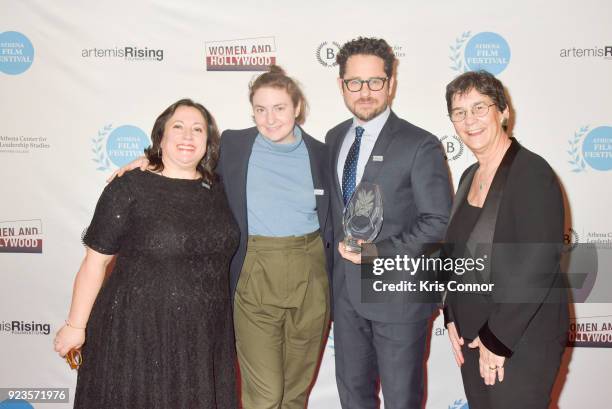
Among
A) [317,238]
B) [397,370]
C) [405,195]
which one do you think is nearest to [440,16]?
[405,195]

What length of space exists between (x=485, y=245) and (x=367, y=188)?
53cm

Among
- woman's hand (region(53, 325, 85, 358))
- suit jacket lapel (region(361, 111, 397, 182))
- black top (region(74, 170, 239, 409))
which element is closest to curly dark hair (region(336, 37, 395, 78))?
suit jacket lapel (region(361, 111, 397, 182))

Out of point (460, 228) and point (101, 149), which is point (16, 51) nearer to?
point (101, 149)

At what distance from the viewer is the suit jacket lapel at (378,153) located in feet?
6.97

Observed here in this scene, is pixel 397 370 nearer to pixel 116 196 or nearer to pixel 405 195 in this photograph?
pixel 405 195

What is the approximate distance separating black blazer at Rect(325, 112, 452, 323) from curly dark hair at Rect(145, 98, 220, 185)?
2.08 feet

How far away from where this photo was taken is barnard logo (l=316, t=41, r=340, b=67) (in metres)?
3.00

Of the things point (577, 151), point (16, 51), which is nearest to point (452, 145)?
point (577, 151)

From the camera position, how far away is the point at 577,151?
3037 mm

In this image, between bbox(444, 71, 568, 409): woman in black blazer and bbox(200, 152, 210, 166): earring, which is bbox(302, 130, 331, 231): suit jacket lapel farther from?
bbox(444, 71, 568, 409): woman in black blazer

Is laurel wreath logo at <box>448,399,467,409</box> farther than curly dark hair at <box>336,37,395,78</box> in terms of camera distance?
Yes

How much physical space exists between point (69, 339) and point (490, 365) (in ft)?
5.39

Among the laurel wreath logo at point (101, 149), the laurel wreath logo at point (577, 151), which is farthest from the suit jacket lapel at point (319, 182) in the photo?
the laurel wreath logo at point (577, 151)

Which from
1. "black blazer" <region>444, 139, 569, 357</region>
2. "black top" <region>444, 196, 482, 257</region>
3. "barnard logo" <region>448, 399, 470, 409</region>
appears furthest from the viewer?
"barnard logo" <region>448, 399, 470, 409</region>
